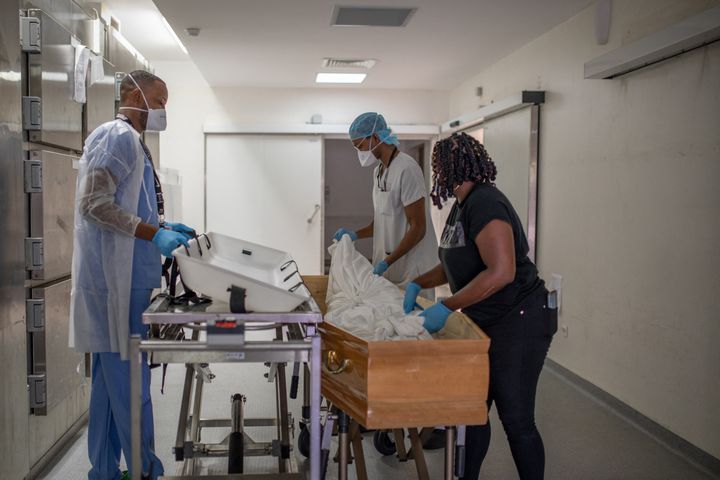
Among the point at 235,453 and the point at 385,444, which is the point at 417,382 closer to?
the point at 235,453

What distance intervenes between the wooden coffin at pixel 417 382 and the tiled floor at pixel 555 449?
1.15m

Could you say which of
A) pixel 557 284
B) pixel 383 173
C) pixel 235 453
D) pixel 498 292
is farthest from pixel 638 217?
pixel 235 453

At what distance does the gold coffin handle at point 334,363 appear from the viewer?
6.09 feet

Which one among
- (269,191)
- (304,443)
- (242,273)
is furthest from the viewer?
(269,191)

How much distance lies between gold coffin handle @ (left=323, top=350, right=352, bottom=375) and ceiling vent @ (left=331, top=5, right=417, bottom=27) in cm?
262

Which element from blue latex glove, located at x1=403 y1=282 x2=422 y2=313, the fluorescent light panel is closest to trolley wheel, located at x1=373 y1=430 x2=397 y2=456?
blue latex glove, located at x1=403 y1=282 x2=422 y2=313

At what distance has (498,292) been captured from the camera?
2.10 metres

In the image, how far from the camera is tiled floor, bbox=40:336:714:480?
2.84 m

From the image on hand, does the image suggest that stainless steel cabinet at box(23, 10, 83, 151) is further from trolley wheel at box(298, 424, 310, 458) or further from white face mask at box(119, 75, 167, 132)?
trolley wheel at box(298, 424, 310, 458)

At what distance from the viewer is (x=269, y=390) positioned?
4.15 m

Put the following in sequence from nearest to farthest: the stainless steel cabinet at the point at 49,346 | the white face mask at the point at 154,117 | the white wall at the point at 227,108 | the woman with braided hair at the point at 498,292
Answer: the woman with braided hair at the point at 498,292 < the white face mask at the point at 154,117 < the stainless steel cabinet at the point at 49,346 < the white wall at the point at 227,108

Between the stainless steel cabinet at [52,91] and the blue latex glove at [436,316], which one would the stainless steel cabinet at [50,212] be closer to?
the stainless steel cabinet at [52,91]

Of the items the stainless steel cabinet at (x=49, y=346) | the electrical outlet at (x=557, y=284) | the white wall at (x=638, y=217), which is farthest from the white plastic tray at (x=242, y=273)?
the electrical outlet at (x=557, y=284)

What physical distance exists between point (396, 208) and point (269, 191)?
427 cm
